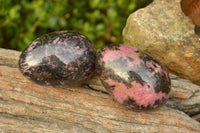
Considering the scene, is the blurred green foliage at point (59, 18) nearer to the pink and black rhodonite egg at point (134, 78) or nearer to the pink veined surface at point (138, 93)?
the pink and black rhodonite egg at point (134, 78)

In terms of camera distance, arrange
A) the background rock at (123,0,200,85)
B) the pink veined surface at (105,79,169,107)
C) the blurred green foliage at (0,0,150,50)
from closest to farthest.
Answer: the pink veined surface at (105,79,169,107) → the background rock at (123,0,200,85) → the blurred green foliage at (0,0,150,50)

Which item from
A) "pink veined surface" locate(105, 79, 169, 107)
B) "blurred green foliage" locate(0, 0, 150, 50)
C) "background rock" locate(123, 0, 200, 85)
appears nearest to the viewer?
"pink veined surface" locate(105, 79, 169, 107)

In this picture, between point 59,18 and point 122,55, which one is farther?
point 59,18

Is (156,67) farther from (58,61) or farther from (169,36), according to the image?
(58,61)

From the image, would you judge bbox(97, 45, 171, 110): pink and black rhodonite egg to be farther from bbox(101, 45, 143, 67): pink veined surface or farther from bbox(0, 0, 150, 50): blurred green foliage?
bbox(0, 0, 150, 50): blurred green foliage

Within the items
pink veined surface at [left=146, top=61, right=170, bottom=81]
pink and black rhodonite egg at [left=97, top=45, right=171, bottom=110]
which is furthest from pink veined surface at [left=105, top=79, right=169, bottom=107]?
pink veined surface at [left=146, top=61, right=170, bottom=81]

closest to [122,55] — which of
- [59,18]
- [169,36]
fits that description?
[169,36]

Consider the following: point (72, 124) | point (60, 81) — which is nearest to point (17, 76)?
point (60, 81)
